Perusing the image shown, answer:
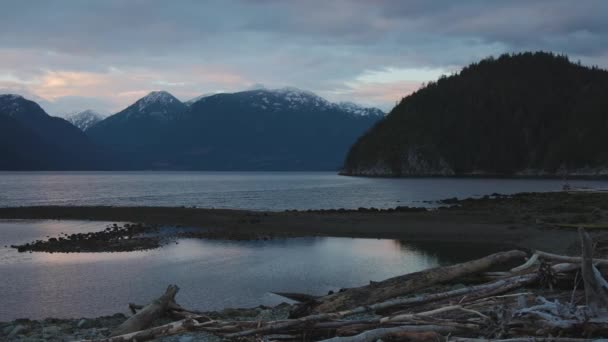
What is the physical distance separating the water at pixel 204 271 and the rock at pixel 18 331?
3331 millimetres

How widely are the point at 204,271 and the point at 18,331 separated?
12.3 meters

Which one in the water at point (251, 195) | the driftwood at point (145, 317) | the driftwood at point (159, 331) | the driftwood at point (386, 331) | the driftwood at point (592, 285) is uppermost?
the driftwood at point (592, 285)

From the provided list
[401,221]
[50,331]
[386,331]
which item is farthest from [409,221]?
[386,331]

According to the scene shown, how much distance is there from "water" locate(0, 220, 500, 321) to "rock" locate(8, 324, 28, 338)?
10.9 ft

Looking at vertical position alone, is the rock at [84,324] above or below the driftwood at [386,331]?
below

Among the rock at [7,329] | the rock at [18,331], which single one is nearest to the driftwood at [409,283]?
the rock at [18,331]

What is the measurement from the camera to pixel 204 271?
25688 millimetres

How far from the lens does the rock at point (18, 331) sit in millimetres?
13438

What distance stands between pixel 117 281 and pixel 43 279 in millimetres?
3695

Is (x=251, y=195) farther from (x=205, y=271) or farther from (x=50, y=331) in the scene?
(x=50, y=331)

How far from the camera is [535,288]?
8.93 meters

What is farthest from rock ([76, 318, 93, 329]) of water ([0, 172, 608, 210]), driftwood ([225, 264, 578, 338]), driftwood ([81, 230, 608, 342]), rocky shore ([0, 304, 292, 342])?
water ([0, 172, 608, 210])

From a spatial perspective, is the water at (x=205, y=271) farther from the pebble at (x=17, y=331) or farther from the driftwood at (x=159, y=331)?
the driftwood at (x=159, y=331)

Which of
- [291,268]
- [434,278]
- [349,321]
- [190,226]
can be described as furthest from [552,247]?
[190,226]
